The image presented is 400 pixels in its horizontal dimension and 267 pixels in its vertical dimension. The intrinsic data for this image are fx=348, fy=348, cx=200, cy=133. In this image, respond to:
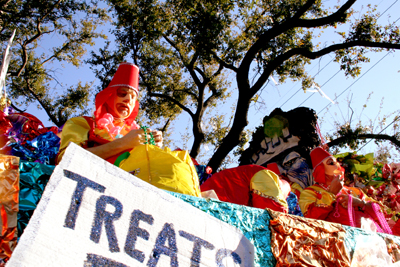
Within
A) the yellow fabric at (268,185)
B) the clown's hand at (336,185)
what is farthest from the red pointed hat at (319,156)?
the yellow fabric at (268,185)

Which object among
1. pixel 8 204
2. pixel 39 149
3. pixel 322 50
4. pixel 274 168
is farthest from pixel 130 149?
pixel 322 50

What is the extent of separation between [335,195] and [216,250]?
2.24 metres

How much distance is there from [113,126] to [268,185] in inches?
53.7

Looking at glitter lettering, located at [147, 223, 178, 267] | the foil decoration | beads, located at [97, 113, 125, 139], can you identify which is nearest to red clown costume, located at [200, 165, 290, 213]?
the foil decoration

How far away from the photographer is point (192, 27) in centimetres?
885

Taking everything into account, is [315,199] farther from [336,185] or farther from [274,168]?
[274,168]

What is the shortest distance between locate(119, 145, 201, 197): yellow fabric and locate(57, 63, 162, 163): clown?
8.4 inches

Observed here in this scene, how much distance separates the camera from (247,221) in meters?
1.68

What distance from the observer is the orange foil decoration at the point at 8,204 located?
1268mm

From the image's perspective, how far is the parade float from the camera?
3.81 feet

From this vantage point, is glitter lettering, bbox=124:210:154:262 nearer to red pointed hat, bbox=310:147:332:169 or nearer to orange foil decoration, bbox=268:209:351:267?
orange foil decoration, bbox=268:209:351:267

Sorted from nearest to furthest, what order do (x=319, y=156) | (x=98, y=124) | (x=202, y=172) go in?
1. (x=98, y=124)
2. (x=319, y=156)
3. (x=202, y=172)

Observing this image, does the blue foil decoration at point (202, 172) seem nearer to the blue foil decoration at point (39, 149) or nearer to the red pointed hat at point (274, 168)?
the red pointed hat at point (274, 168)

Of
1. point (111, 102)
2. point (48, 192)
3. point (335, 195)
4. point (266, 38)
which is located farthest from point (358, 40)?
point (48, 192)
